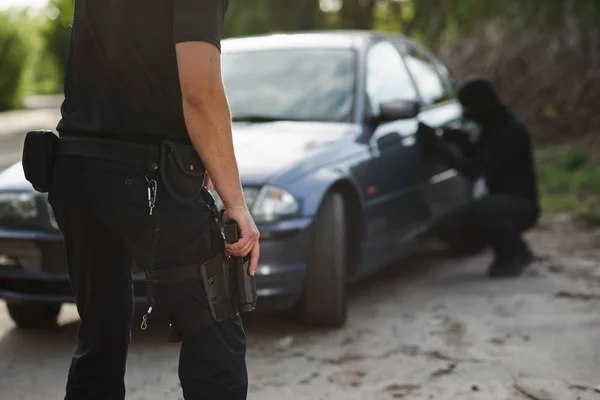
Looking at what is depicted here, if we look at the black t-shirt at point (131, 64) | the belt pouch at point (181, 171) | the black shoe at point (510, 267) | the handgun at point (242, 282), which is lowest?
the black shoe at point (510, 267)

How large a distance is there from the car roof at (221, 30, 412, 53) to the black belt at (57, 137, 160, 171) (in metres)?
3.86

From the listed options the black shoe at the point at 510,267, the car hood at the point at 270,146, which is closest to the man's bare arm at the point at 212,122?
the car hood at the point at 270,146

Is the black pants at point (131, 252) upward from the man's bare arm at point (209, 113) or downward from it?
downward

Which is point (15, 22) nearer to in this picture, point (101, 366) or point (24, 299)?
point (24, 299)

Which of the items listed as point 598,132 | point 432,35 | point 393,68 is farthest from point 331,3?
point 393,68

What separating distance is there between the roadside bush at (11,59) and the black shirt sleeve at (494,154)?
20.3 m

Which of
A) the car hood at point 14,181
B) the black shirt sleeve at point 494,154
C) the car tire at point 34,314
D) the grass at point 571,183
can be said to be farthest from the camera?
the grass at point 571,183

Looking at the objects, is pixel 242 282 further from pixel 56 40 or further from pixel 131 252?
pixel 56 40

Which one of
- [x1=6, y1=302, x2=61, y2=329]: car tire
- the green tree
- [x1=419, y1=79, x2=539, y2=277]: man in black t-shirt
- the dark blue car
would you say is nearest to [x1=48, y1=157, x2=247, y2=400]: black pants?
the dark blue car

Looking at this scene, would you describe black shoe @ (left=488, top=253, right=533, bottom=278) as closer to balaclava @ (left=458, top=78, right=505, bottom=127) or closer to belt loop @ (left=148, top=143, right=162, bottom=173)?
balaclava @ (left=458, top=78, right=505, bottom=127)

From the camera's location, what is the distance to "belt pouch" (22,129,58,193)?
2.76 meters

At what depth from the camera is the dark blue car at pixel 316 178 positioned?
5.05 meters

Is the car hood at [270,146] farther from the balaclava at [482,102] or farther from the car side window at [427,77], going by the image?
the balaclava at [482,102]

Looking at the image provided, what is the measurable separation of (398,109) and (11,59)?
851 inches
